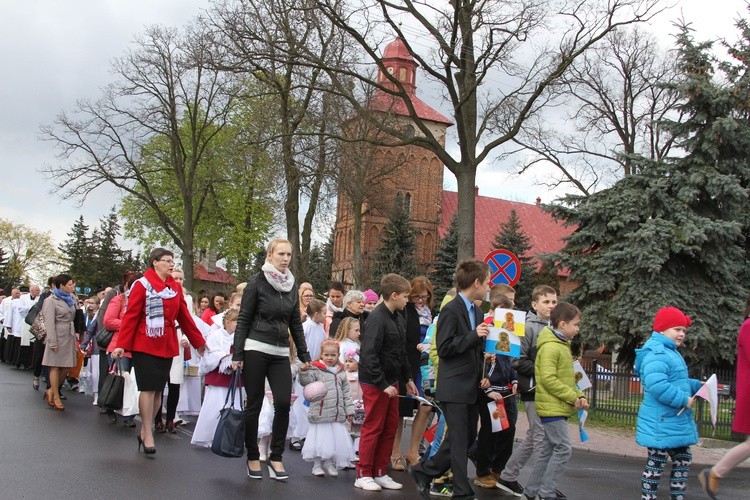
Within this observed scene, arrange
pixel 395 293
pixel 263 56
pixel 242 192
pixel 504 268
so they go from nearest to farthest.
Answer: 1. pixel 395 293
2. pixel 504 268
3. pixel 263 56
4. pixel 242 192

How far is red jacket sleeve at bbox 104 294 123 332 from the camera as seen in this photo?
37.3 feet

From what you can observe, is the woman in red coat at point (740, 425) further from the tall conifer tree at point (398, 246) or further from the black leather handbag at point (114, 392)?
the tall conifer tree at point (398, 246)

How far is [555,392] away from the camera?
7465mm

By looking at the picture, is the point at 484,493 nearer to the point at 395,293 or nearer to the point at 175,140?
the point at 395,293

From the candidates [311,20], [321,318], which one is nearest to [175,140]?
[311,20]

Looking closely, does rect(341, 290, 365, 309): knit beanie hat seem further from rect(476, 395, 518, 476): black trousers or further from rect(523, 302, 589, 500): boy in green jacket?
rect(523, 302, 589, 500): boy in green jacket

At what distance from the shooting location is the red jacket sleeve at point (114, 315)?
11375 millimetres

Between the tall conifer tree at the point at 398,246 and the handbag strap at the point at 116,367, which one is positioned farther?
the tall conifer tree at the point at 398,246

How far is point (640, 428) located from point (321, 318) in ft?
14.2

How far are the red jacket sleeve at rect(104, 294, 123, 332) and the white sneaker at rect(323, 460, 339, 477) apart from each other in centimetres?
393

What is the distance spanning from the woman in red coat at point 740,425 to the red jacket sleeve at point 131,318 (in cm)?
529

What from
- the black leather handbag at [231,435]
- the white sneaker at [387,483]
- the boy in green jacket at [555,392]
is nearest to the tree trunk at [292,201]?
the black leather handbag at [231,435]

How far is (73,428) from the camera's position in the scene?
10.9 m

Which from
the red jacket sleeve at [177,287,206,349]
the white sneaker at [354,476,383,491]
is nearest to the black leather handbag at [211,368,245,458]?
the white sneaker at [354,476,383,491]
